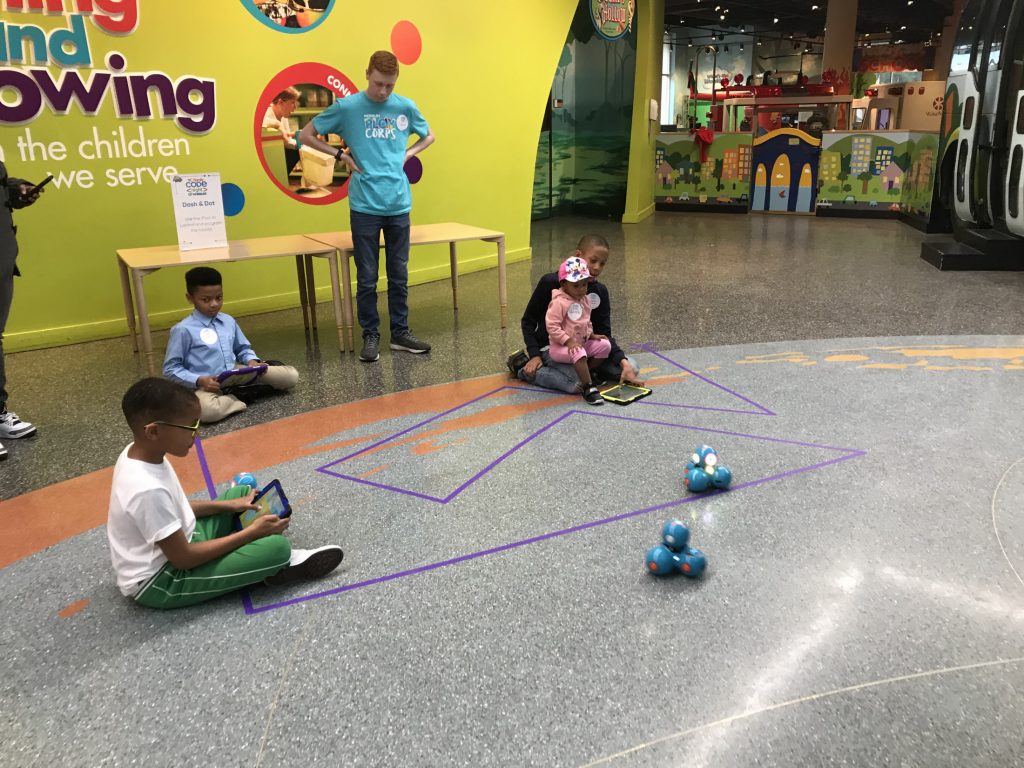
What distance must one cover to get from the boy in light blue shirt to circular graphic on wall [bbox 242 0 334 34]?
8.42 feet

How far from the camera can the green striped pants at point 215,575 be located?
86.0 inches

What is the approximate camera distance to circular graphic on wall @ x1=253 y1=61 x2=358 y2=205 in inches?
223

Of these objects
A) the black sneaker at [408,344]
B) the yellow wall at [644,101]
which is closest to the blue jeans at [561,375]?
the black sneaker at [408,344]

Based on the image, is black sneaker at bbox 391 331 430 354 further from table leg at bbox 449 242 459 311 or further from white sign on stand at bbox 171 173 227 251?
white sign on stand at bbox 171 173 227 251

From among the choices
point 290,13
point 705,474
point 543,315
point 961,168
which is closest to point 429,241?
point 543,315

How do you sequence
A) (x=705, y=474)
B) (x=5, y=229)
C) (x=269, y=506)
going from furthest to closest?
(x=5, y=229), (x=705, y=474), (x=269, y=506)

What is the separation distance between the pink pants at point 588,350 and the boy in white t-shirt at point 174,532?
75.3 inches

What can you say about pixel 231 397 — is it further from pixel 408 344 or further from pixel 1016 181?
pixel 1016 181

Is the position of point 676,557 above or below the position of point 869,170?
below

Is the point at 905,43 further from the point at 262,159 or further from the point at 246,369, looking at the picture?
the point at 246,369

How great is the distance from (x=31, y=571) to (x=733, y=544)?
2.27m

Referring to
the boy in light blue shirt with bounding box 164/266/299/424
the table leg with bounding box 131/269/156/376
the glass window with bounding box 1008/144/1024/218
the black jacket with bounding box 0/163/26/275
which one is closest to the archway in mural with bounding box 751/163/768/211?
the glass window with bounding box 1008/144/1024/218

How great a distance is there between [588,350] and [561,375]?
202 mm

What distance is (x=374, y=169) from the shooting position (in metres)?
4.59
